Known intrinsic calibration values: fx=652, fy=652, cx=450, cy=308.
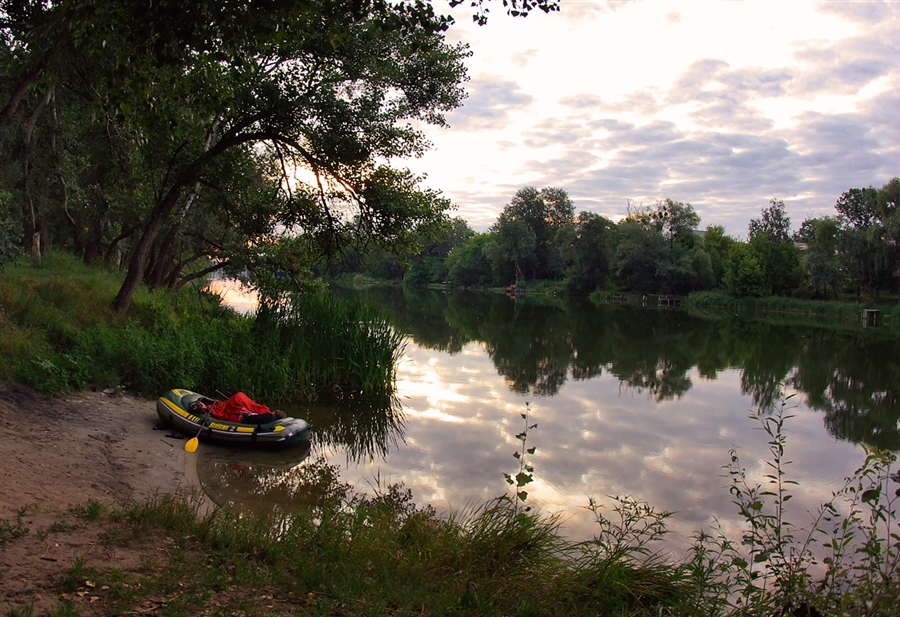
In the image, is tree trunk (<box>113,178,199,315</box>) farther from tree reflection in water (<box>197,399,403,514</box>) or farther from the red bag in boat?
the red bag in boat

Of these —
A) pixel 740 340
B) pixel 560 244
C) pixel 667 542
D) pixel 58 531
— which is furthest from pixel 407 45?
pixel 560 244

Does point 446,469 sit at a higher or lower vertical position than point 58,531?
lower

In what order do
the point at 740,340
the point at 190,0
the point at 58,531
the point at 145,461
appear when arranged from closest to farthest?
the point at 58,531, the point at 190,0, the point at 145,461, the point at 740,340

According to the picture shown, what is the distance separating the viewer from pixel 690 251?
60.0 meters

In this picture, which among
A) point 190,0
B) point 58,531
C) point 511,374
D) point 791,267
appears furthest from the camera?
point 791,267

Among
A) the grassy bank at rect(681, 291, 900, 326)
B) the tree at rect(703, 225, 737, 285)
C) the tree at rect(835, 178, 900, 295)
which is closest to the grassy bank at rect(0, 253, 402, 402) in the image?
the grassy bank at rect(681, 291, 900, 326)

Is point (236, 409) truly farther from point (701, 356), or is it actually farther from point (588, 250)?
point (588, 250)

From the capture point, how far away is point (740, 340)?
28.4 meters

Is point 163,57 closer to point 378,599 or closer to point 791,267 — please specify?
point 378,599

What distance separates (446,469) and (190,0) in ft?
21.4

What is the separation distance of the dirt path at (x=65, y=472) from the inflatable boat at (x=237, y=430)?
250 millimetres

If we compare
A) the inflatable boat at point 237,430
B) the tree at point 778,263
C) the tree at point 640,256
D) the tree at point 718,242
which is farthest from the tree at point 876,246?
the inflatable boat at point 237,430

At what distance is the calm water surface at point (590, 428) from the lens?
8141mm

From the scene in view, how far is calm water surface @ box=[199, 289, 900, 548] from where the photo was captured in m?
8.14
